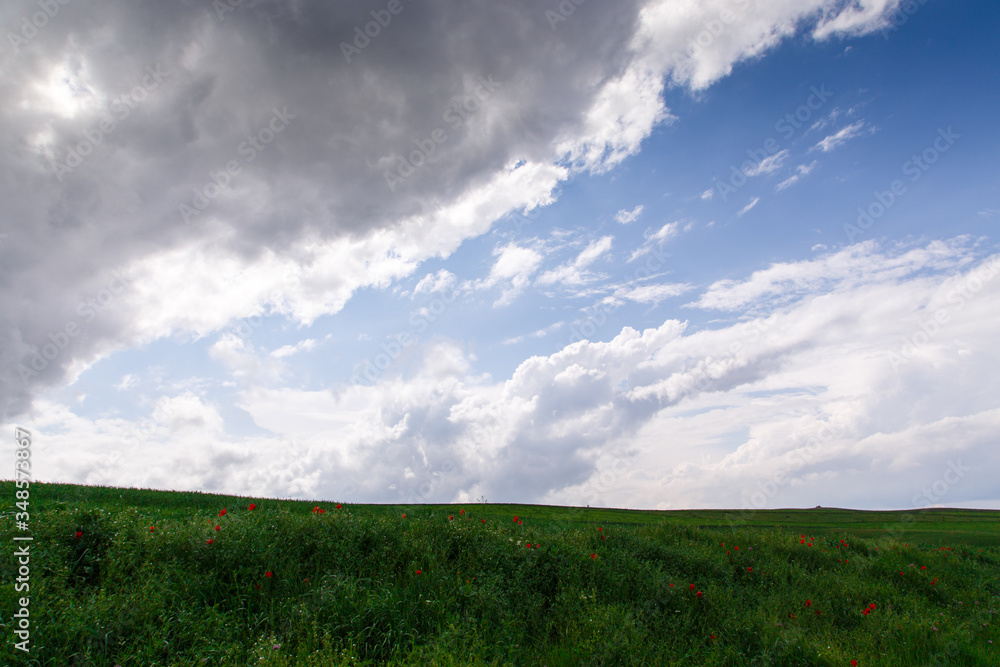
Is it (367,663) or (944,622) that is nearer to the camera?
(367,663)

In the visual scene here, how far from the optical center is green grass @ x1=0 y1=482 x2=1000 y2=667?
6.58 metres

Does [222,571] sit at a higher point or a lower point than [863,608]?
higher

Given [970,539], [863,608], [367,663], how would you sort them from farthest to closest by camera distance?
[970,539], [863,608], [367,663]

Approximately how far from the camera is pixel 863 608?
1188 centimetres

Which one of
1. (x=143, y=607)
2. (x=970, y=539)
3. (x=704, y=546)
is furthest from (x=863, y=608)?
(x=970, y=539)

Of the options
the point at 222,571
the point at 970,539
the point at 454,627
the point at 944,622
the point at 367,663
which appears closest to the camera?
the point at 367,663

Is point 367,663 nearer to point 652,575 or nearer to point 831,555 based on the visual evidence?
point 652,575

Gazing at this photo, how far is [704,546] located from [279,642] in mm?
12385

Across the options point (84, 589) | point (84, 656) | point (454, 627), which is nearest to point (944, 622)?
point (454, 627)

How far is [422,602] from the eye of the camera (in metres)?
8.34

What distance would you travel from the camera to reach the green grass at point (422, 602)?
6582 mm

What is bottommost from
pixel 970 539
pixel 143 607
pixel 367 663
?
pixel 970 539

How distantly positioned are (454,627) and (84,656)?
176 inches

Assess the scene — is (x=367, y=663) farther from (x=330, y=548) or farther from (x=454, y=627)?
(x=330, y=548)
